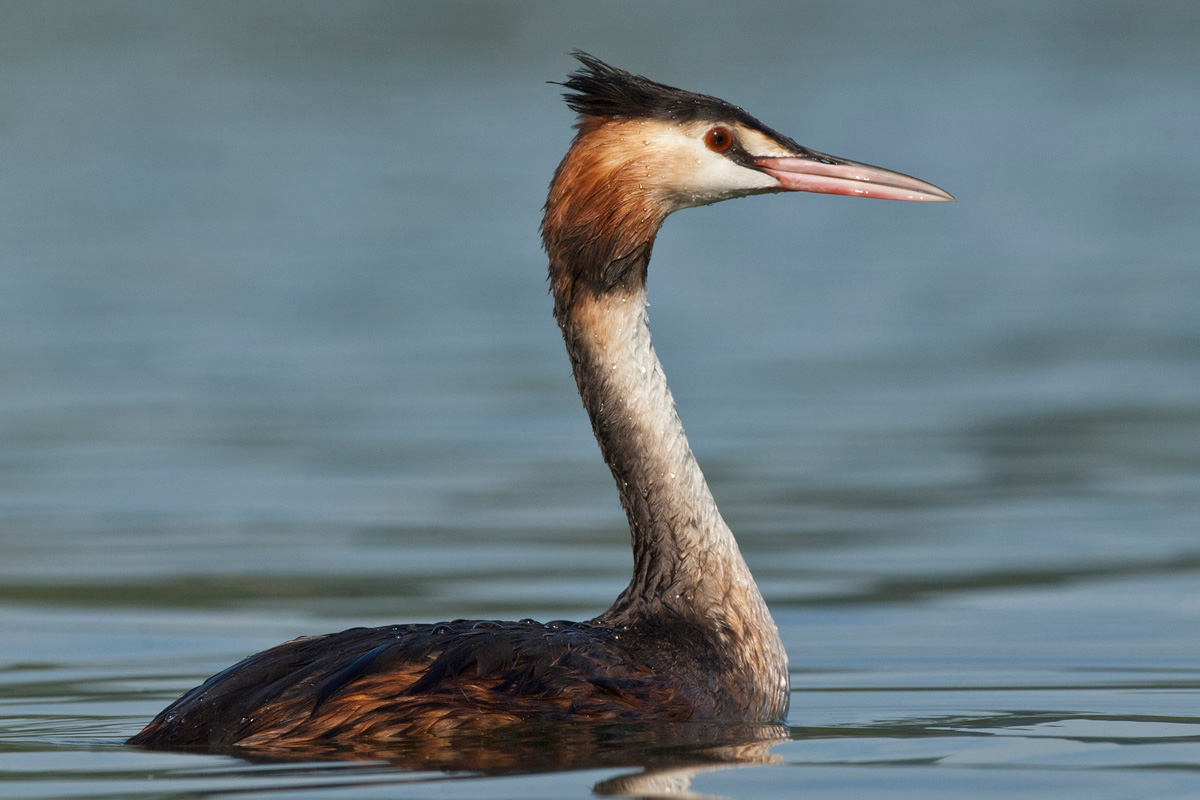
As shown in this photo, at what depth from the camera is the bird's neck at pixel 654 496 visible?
25.1ft

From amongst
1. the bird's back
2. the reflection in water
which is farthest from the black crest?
the reflection in water

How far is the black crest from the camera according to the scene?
7.85m

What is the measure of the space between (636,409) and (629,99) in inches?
43.4

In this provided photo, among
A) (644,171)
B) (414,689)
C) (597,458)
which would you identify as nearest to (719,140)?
(644,171)

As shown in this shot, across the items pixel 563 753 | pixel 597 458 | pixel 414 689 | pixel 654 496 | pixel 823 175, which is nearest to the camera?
pixel 563 753

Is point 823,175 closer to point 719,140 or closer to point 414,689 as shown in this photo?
point 719,140

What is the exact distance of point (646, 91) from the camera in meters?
7.88

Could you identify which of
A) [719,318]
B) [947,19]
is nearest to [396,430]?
[719,318]

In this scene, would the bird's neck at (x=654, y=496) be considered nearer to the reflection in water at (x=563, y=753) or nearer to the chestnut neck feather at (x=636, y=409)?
the chestnut neck feather at (x=636, y=409)

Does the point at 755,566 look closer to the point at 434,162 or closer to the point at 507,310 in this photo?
the point at 507,310

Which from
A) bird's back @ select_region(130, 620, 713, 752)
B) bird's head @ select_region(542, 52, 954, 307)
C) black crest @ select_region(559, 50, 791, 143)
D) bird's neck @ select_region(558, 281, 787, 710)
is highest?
black crest @ select_region(559, 50, 791, 143)

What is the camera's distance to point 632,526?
26.4 feet

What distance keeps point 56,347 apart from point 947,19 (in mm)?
40190

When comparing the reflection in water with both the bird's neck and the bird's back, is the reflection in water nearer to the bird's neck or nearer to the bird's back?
the bird's back
